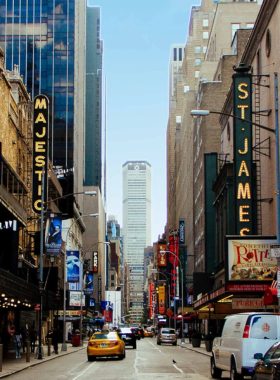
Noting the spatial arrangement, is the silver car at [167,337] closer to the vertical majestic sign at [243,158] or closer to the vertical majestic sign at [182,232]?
the vertical majestic sign at [243,158]

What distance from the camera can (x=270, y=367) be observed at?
14727 mm

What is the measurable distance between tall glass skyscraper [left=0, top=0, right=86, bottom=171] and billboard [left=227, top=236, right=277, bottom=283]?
3414 inches

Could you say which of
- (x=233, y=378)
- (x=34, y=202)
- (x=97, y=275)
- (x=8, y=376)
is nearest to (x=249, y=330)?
(x=233, y=378)

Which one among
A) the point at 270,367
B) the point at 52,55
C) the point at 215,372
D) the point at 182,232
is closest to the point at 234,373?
the point at 215,372

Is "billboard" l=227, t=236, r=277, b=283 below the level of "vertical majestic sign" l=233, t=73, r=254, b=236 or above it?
below

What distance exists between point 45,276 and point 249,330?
3957cm

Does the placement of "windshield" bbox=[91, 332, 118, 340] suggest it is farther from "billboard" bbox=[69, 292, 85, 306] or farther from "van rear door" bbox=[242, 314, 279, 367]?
"billboard" bbox=[69, 292, 85, 306]

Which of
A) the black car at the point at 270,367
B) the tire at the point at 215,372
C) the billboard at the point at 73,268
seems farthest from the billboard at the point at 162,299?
the black car at the point at 270,367

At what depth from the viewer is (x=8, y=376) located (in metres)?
25.4

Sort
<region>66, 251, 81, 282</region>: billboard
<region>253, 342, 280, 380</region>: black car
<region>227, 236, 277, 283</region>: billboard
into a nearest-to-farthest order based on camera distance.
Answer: <region>253, 342, 280, 380</region>: black car
<region>227, 236, 277, 283</region>: billboard
<region>66, 251, 81, 282</region>: billboard

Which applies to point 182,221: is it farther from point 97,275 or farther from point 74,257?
point 74,257

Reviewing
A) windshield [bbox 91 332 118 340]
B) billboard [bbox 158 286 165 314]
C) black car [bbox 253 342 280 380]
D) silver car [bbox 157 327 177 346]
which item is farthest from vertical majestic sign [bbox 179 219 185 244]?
black car [bbox 253 342 280 380]

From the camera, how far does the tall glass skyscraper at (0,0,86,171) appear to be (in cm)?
12456

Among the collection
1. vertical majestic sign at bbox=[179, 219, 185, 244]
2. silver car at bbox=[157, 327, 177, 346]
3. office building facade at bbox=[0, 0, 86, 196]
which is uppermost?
office building facade at bbox=[0, 0, 86, 196]
